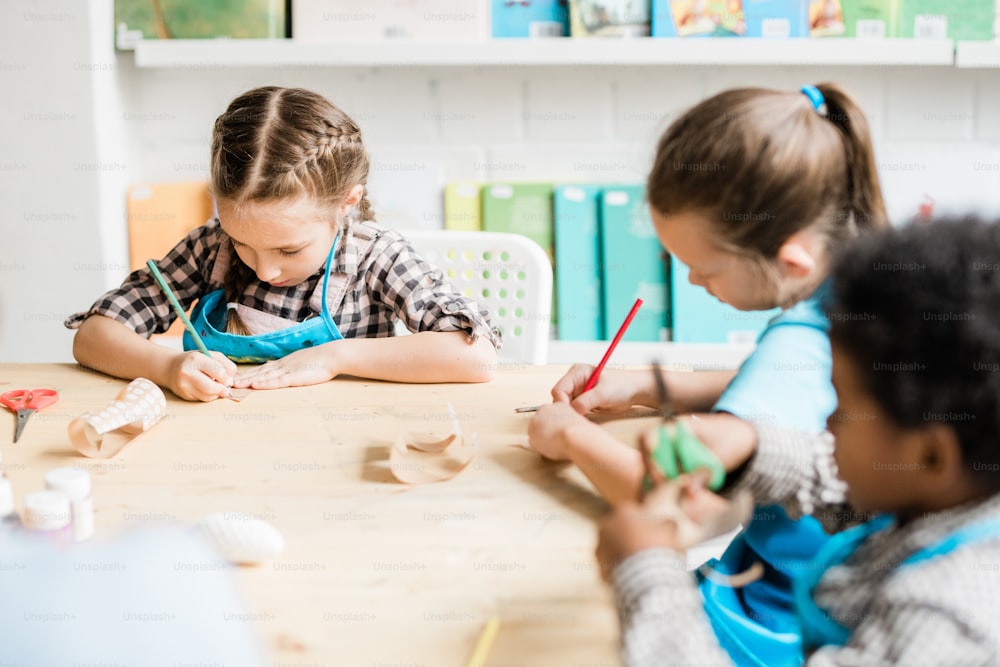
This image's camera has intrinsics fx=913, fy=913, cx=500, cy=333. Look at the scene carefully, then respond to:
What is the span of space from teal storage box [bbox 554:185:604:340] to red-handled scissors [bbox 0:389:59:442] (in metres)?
1.22

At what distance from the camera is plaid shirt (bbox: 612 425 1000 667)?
20.0 inches

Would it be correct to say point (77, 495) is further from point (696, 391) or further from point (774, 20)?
point (774, 20)

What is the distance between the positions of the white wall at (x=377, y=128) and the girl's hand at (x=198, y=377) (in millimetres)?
1080

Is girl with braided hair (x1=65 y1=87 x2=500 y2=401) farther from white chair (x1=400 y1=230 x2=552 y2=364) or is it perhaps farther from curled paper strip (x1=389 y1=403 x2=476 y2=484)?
curled paper strip (x1=389 y1=403 x2=476 y2=484)

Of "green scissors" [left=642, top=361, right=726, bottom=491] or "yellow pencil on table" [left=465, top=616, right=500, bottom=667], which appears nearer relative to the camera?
"yellow pencil on table" [left=465, top=616, right=500, bottom=667]

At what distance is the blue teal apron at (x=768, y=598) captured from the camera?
2.57ft

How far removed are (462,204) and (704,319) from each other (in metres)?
0.62

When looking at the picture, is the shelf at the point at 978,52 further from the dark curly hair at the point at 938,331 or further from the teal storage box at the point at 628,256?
the dark curly hair at the point at 938,331

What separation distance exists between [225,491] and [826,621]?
498mm

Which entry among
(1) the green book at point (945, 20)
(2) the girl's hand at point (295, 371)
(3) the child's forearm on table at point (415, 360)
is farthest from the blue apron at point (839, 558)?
(1) the green book at point (945, 20)

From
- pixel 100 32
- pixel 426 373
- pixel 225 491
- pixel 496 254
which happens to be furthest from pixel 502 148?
pixel 225 491

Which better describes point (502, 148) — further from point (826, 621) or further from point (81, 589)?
point (81, 589)

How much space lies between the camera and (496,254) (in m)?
1.47

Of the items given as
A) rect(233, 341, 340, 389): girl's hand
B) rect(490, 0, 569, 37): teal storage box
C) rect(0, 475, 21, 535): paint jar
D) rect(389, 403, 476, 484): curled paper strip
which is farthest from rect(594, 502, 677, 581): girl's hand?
rect(490, 0, 569, 37): teal storage box
